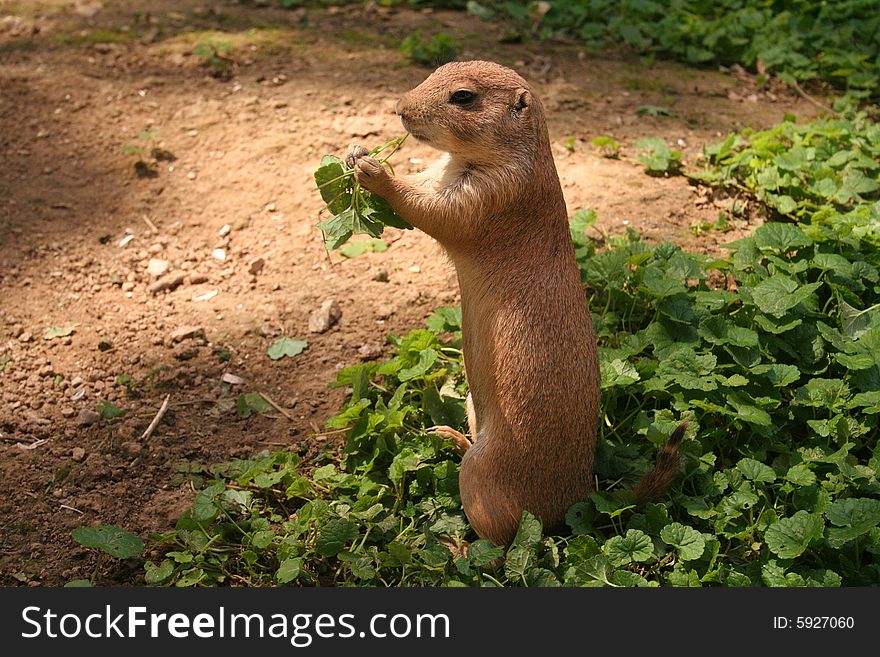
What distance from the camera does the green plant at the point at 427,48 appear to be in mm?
6188

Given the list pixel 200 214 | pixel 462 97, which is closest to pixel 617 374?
pixel 462 97

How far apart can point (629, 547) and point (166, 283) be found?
9.07 feet

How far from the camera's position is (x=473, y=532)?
3.47 meters

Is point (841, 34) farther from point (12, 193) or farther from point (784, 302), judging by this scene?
point (12, 193)

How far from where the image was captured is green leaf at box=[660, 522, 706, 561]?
3117 mm

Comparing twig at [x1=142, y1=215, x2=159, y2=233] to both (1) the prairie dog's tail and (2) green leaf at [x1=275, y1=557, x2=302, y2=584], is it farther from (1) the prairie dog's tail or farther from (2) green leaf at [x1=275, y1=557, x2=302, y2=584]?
(1) the prairie dog's tail

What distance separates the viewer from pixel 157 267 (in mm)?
4848

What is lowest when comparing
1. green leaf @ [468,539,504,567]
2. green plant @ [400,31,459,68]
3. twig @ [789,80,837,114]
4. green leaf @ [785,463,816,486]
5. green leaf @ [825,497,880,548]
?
green leaf @ [468,539,504,567]

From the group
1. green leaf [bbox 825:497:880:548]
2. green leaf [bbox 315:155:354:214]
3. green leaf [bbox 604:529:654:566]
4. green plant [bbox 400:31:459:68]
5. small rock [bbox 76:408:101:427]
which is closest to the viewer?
green leaf [bbox 825:497:880:548]

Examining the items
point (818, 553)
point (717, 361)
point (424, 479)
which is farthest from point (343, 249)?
point (818, 553)

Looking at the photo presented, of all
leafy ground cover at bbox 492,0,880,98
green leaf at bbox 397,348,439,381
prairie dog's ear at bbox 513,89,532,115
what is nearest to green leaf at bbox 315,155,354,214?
prairie dog's ear at bbox 513,89,532,115

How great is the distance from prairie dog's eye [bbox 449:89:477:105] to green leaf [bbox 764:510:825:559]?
69.8 inches

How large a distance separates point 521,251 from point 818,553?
4.73 feet

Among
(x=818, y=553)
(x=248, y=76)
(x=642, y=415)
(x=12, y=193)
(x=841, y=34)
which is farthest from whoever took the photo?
(x=841, y=34)
